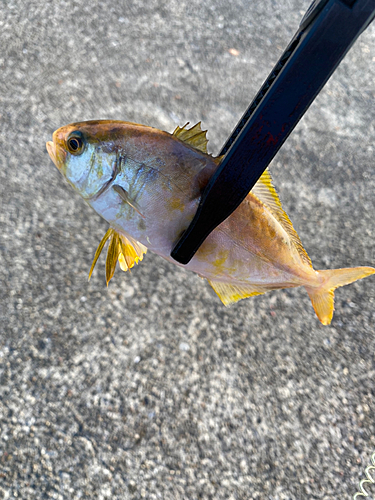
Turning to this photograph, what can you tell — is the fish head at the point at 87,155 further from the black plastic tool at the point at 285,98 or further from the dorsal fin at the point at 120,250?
the black plastic tool at the point at 285,98

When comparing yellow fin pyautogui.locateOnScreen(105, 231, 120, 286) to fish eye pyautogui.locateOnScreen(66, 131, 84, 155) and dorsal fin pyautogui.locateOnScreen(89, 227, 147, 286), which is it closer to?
dorsal fin pyautogui.locateOnScreen(89, 227, 147, 286)

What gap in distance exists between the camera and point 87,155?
3.35 ft

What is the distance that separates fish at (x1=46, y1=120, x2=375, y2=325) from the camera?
3.10 feet

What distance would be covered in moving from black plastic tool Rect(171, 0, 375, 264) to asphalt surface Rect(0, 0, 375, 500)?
1.48m

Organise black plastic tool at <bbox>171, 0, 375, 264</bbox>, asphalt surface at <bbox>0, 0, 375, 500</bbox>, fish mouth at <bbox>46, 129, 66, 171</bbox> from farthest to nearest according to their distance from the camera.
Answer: asphalt surface at <bbox>0, 0, 375, 500</bbox>
fish mouth at <bbox>46, 129, 66, 171</bbox>
black plastic tool at <bbox>171, 0, 375, 264</bbox>

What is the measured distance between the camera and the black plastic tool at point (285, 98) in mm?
676

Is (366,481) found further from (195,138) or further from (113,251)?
(195,138)

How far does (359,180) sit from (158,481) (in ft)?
8.28

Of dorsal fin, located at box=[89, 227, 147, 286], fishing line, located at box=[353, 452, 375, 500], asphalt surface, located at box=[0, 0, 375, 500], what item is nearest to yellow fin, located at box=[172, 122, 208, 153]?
dorsal fin, located at box=[89, 227, 147, 286]

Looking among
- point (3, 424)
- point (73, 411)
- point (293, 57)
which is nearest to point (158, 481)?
point (73, 411)

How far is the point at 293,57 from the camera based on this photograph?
2.34ft

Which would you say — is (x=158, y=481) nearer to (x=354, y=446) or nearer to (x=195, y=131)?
(x=354, y=446)

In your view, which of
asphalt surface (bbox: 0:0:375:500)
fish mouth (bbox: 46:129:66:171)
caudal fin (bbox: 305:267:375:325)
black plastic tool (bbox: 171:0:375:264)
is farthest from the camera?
asphalt surface (bbox: 0:0:375:500)

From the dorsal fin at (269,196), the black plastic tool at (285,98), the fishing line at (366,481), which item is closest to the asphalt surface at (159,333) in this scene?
the fishing line at (366,481)
